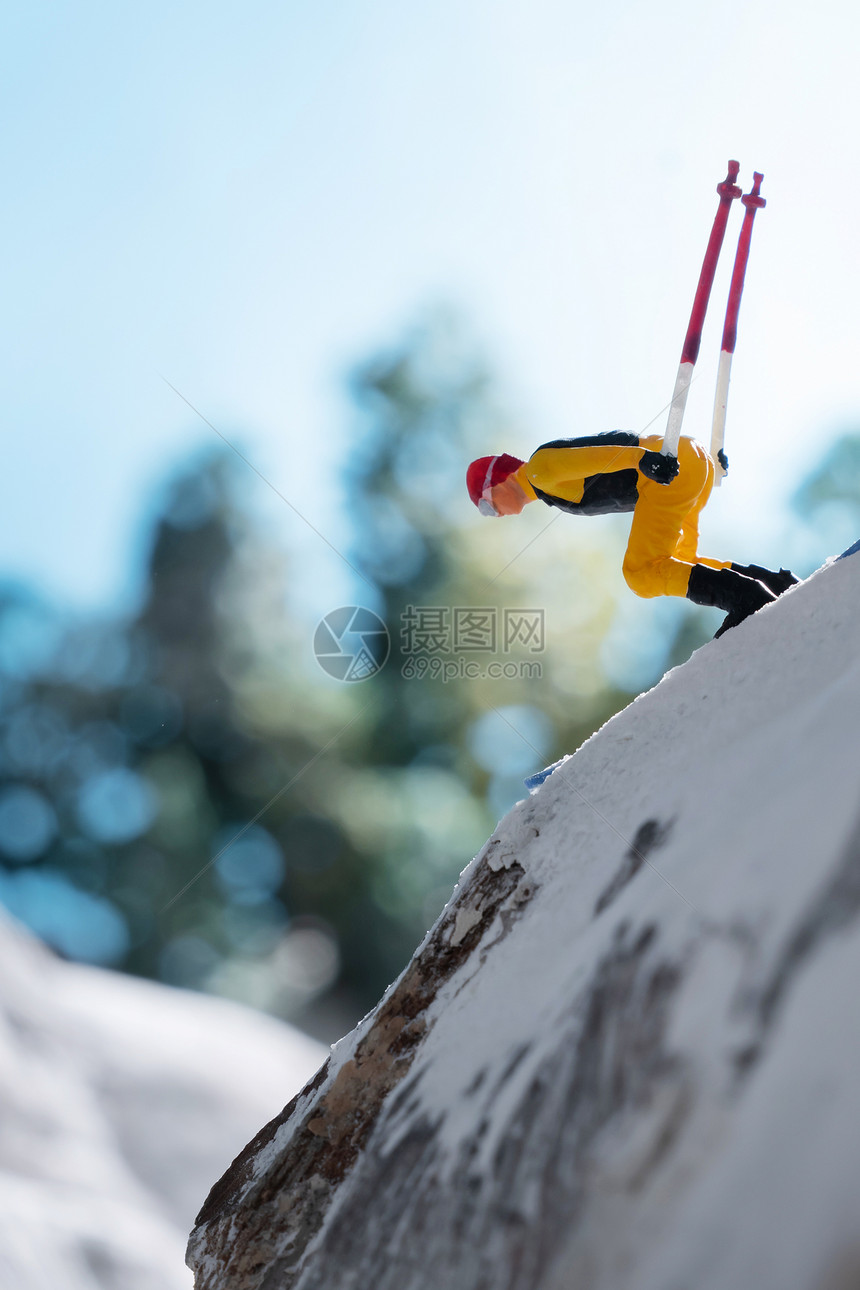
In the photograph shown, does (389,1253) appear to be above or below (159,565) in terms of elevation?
below

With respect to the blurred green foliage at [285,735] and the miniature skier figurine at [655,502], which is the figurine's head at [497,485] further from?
the blurred green foliage at [285,735]

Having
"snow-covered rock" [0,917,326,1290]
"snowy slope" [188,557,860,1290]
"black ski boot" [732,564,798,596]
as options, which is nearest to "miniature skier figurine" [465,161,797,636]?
"black ski boot" [732,564,798,596]

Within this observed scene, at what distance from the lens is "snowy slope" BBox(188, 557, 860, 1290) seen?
38cm

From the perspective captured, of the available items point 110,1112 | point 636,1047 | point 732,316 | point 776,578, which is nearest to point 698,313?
point 732,316

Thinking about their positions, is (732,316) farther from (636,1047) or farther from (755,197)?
(636,1047)

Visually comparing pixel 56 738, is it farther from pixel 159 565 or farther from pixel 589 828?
pixel 589 828

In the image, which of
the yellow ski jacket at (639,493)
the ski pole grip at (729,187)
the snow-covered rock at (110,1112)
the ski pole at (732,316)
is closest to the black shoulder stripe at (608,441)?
the yellow ski jacket at (639,493)

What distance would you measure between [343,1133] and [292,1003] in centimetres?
334

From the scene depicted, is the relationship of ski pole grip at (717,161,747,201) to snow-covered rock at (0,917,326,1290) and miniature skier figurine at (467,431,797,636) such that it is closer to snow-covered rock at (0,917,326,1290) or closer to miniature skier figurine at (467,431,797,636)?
miniature skier figurine at (467,431,797,636)

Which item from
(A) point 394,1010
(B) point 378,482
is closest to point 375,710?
(B) point 378,482

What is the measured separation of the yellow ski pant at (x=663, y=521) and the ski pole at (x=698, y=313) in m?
0.03

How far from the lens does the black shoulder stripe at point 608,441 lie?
1002 mm

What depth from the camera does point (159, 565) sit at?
3.84 metres

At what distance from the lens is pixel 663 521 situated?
96 cm
